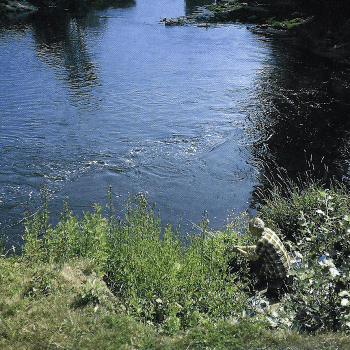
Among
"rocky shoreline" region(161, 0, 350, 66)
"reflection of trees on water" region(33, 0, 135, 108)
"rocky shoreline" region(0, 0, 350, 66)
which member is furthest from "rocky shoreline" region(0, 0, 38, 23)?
"rocky shoreline" region(161, 0, 350, 66)

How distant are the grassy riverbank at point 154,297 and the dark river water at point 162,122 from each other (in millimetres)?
3490

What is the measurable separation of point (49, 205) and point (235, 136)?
295 inches

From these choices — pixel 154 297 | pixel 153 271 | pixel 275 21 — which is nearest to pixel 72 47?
pixel 275 21

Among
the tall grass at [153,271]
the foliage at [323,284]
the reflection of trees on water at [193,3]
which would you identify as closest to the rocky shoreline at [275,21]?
the reflection of trees on water at [193,3]

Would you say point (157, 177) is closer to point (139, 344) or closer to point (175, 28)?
point (139, 344)

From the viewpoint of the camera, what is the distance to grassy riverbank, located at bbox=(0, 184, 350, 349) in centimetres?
549

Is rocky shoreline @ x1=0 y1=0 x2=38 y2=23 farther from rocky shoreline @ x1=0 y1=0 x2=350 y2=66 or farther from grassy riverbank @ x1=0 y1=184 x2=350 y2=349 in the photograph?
grassy riverbank @ x1=0 y1=184 x2=350 y2=349

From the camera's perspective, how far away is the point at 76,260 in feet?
23.8

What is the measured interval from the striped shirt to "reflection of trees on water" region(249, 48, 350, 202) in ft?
13.1

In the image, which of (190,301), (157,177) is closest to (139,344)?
(190,301)

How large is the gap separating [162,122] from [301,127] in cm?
539

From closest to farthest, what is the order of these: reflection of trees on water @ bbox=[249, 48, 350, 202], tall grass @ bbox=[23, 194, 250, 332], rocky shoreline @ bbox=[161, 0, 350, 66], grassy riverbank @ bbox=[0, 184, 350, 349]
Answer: grassy riverbank @ bbox=[0, 184, 350, 349] < tall grass @ bbox=[23, 194, 250, 332] < reflection of trees on water @ bbox=[249, 48, 350, 202] < rocky shoreline @ bbox=[161, 0, 350, 66]

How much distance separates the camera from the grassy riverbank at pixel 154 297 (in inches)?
216

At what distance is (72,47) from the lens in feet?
88.6
